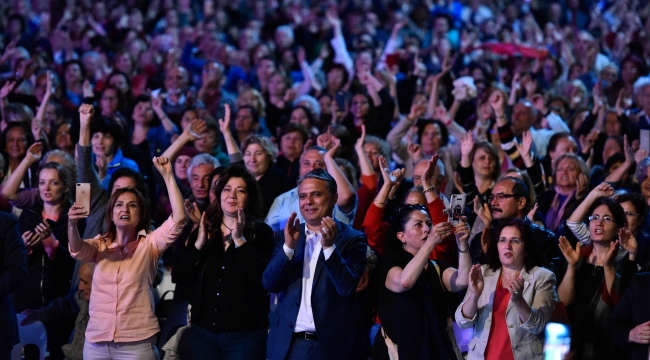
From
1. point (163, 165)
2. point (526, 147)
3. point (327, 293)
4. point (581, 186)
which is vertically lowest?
point (327, 293)

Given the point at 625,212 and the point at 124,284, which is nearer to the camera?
the point at 124,284

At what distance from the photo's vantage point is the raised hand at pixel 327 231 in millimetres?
4777

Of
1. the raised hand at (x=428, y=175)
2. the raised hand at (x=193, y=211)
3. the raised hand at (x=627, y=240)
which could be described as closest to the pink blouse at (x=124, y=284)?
the raised hand at (x=193, y=211)

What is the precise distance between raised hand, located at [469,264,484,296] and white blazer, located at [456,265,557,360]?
0.28ft

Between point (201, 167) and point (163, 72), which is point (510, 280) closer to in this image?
point (201, 167)

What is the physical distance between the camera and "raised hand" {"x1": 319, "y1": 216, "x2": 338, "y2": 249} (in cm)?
478

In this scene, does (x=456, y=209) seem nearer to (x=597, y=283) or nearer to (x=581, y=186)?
(x=597, y=283)

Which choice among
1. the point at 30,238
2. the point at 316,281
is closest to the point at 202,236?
the point at 316,281

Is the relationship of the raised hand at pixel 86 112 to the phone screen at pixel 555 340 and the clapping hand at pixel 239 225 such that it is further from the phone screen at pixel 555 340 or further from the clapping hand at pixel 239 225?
the phone screen at pixel 555 340

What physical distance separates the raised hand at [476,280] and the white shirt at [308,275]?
0.83 metres

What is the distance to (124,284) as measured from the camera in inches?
208

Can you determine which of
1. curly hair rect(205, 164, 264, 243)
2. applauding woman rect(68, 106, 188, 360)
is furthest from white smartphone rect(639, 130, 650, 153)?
applauding woman rect(68, 106, 188, 360)

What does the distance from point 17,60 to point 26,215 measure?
500cm

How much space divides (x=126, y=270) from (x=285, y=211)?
1.40 metres
